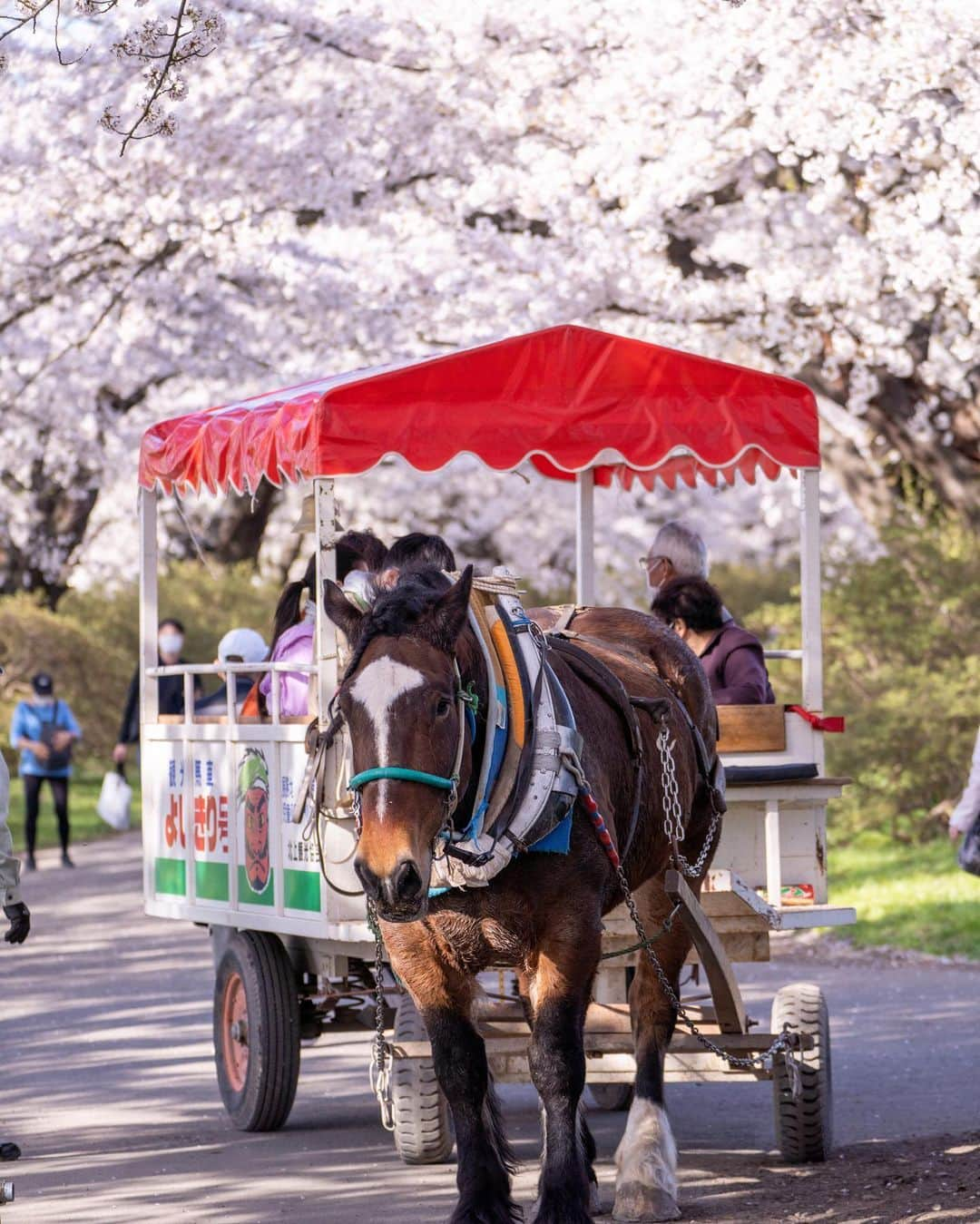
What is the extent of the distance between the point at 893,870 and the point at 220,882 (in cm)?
821

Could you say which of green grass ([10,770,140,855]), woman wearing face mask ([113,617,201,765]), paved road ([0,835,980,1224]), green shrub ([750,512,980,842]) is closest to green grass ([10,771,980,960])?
green shrub ([750,512,980,842])

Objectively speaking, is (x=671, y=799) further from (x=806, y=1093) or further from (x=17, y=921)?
(x=17, y=921)

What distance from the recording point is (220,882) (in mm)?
8109

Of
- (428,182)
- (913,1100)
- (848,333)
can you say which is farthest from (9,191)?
(913,1100)

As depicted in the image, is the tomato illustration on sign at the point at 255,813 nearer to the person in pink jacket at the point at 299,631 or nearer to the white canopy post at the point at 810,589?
the person in pink jacket at the point at 299,631

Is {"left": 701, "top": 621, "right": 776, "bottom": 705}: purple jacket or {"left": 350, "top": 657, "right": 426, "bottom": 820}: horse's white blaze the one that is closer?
{"left": 350, "top": 657, "right": 426, "bottom": 820}: horse's white blaze

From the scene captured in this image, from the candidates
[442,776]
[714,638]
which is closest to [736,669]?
[714,638]

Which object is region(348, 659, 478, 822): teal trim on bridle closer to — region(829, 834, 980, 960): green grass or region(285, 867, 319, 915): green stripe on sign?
region(285, 867, 319, 915): green stripe on sign

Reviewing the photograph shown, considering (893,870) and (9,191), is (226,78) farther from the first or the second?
(893,870)

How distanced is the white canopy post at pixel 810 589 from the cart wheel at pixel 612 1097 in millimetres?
1800

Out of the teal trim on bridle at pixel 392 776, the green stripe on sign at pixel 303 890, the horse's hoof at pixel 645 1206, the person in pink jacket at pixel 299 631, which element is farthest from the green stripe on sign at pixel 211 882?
the teal trim on bridle at pixel 392 776

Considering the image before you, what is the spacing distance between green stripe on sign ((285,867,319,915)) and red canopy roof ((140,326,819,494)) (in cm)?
143

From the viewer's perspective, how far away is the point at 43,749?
18.2 metres

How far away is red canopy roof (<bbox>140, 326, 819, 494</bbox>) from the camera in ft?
23.4
